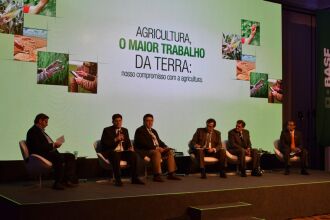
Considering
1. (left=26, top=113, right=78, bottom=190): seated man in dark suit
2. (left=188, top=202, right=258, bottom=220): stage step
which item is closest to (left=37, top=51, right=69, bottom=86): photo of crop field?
(left=26, top=113, right=78, bottom=190): seated man in dark suit

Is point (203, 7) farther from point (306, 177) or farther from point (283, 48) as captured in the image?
point (306, 177)

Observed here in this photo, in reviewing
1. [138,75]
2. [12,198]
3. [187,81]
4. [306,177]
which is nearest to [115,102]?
[138,75]

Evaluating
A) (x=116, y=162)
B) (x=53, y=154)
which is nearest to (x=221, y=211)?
(x=116, y=162)

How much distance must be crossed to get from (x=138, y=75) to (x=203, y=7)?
1729mm

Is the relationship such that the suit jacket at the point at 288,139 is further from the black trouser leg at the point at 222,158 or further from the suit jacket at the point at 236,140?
the black trouser leg at the point at 222,158

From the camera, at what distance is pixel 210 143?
699 cm


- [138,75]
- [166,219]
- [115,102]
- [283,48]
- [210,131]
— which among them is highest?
[283,48]

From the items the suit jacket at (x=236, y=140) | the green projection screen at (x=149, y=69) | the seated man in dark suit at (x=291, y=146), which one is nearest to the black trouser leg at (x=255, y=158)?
the suit jacket at (x=236, y=140)

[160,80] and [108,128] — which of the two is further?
[160,80]

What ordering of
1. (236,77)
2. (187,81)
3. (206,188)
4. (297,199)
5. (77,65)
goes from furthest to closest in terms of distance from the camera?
1. (236,77)
2. (187,81)
3. (77,65)
4. (297,199)
5. (206,188)

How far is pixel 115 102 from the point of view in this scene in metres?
6.71

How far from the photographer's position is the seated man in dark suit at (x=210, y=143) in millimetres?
6785

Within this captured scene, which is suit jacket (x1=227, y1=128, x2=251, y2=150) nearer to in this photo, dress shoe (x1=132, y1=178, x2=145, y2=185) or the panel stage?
the panel stage

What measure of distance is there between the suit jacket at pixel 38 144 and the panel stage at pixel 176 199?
43 centimetres
